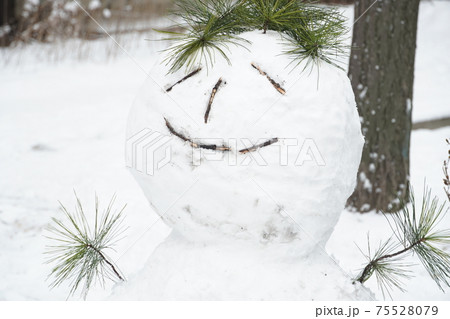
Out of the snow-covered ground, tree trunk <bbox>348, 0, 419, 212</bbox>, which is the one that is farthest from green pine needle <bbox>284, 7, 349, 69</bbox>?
tree trunk <bbox>348, 0, 419, 212</bbox>

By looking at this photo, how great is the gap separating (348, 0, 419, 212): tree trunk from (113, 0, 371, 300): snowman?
1735 millimetres

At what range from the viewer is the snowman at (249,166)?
1649mm

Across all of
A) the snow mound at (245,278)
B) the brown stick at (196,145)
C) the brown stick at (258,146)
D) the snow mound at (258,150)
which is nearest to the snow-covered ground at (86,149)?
the snow mound at (245,278)

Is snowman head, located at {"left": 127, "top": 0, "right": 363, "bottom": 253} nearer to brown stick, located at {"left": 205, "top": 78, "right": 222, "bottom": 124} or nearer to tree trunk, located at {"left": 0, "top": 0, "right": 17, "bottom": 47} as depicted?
brown stick, located at {"left": 205, "top": 78, "right": 222, "bottom": 124}

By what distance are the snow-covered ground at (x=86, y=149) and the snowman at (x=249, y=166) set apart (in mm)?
1096

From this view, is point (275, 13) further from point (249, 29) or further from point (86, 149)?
point (86, 149)

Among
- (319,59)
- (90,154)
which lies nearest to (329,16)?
(319,59)


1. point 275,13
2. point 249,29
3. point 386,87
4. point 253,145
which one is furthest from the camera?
point 386,87

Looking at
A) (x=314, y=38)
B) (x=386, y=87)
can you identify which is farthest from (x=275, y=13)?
(x=386, y=87)

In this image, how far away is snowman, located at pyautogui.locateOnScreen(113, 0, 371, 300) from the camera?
1.65 meters

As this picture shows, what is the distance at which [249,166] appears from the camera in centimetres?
165

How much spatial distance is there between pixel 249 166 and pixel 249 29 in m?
0.62

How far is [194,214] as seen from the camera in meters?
1.74

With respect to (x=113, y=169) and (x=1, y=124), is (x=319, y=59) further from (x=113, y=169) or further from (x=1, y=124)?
(x=1, y=124)
